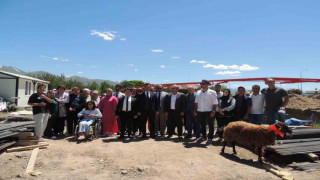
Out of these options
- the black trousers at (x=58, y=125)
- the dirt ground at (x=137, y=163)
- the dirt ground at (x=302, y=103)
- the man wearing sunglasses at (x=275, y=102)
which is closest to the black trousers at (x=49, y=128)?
the black trousers at (x=58, y=125)

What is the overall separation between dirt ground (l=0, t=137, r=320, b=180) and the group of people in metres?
0.94

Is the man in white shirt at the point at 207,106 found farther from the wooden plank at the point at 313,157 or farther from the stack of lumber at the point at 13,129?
the stack of lumber at the point at 13,129

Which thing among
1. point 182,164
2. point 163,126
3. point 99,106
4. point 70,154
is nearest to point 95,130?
point 99,106

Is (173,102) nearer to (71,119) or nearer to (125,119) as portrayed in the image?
(125,119)

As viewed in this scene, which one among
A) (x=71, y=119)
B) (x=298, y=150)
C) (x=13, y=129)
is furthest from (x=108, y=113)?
(x=298, y=150)

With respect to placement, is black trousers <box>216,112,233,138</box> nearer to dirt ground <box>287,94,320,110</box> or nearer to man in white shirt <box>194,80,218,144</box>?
man in white shirt <box>194,80,218,144</box>

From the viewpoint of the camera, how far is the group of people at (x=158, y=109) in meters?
6.31

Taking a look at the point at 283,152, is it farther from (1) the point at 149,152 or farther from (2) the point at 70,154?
(2) the point at 70,154

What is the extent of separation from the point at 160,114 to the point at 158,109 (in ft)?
1.18

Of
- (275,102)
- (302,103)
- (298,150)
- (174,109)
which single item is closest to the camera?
(298,150)

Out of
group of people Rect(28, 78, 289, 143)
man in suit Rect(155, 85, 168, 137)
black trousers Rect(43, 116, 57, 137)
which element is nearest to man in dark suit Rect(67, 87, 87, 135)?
group of people Rect(28, 78, 289, 143)

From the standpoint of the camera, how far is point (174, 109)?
730cm

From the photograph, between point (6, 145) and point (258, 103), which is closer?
point (6, 145)

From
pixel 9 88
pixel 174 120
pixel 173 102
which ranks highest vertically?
pixel 9 88
